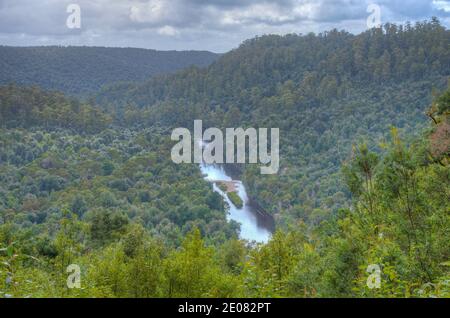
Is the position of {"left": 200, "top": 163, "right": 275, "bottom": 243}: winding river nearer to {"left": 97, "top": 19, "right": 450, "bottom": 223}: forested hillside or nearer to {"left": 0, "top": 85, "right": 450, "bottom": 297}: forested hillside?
{"left": 97, "top": 19, "right": 450, "bottom": 223}: forested hillside

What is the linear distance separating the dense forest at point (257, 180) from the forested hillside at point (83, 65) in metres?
9.24

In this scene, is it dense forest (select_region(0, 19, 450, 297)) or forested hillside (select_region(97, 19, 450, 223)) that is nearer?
dense forest (select_region(0, 19, 450, 297))

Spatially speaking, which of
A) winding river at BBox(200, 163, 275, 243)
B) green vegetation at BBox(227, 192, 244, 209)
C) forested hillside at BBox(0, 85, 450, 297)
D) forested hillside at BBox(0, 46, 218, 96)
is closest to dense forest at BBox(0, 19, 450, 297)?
forested hillside at BBox(0, 85, 450, 297)

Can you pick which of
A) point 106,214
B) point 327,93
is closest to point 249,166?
point 327,93

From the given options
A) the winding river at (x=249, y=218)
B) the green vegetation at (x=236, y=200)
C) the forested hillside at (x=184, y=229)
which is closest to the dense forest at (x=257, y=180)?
the forested hillside at (x=184, y=229)

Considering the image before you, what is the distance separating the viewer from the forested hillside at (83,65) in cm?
9150

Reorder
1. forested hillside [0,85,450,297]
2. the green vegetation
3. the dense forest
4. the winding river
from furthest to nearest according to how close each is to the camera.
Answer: the green vegetation
the winding river
the dense forest
forested hillside [0,85,450,297]

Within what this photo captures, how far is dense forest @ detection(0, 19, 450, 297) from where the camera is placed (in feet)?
19.8

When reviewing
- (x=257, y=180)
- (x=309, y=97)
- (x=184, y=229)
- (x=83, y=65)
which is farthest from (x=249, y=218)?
(x=83, y=65)

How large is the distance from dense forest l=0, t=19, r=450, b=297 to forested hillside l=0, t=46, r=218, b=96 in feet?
30.3

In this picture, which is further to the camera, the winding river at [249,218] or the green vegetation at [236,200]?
the green vegetation at [236,200]

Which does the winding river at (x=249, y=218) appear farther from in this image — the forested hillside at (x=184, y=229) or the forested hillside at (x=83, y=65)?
the forested hillside at (x=83, y=65)
